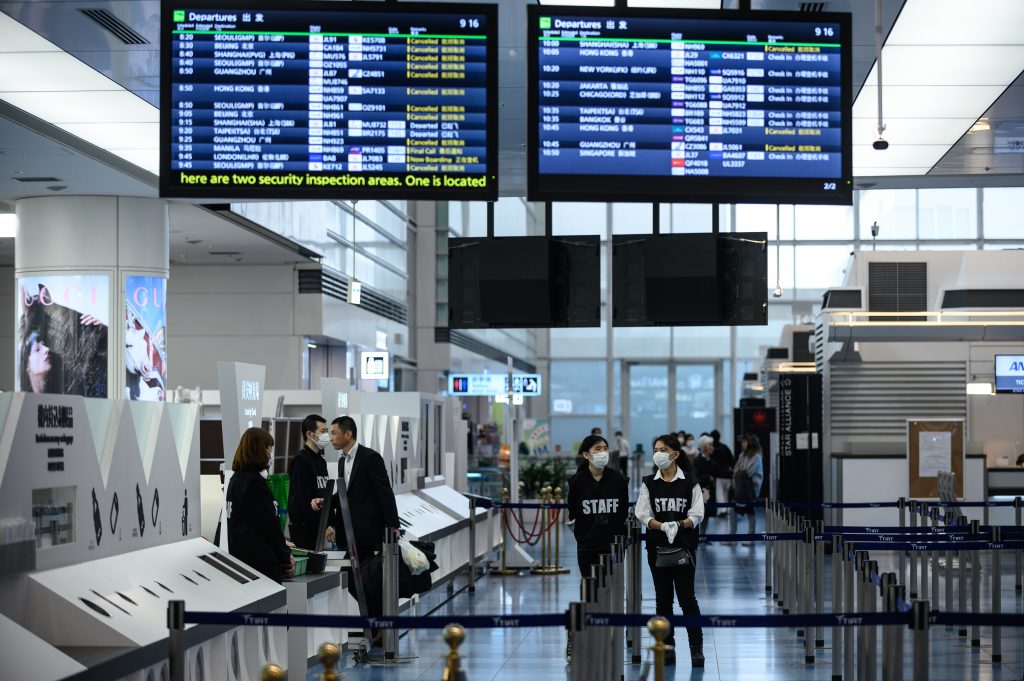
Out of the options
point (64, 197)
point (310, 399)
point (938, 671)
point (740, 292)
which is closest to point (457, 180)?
point (938, 671)

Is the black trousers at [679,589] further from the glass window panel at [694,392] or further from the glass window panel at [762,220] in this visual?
the glass window panel at [694,392]

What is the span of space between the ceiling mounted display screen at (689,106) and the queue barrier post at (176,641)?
2486 millimetres

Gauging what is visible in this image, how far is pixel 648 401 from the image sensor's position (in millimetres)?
42500

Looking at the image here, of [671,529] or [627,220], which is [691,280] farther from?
[627,220]

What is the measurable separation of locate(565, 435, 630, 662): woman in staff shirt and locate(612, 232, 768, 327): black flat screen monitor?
7.10 feet

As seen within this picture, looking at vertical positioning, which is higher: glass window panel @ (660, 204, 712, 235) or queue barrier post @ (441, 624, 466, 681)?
glass window panel @ (660, 204, 712, 235)

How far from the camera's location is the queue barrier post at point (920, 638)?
5.33 meters

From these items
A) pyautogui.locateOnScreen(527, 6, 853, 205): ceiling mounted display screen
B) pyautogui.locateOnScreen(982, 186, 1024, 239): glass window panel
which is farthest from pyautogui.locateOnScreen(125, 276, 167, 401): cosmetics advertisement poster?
pyautogui.locateOnScreen(982, 186, 1024, 239): glass window panel

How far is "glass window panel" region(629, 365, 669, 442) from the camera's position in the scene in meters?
42.3

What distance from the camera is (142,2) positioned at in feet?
26.2

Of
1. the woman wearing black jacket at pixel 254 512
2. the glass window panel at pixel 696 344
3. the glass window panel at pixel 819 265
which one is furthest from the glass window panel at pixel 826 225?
the woman wearing black jacket at pixel 254 512

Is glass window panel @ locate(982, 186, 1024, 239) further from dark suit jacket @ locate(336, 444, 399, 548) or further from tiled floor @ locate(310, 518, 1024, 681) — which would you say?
dark suit jacket @ locate(336, 444, 399, 548)

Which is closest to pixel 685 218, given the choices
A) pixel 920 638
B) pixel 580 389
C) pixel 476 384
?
pixel 580 389

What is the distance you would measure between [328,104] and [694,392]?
36.8m
